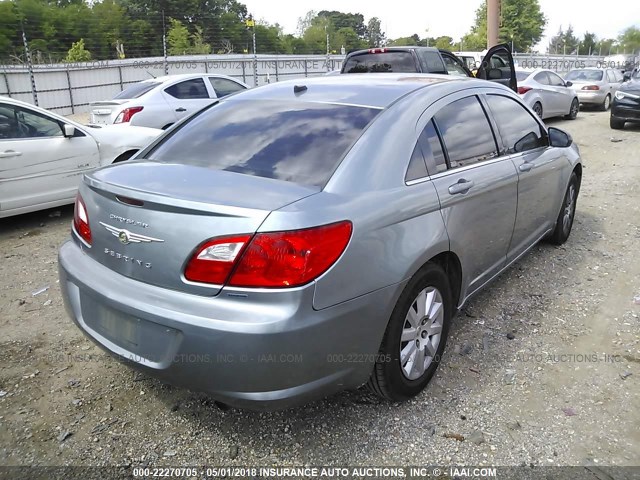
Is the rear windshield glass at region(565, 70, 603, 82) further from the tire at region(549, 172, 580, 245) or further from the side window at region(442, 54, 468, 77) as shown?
the tire at region(549, 172, 580, 245)

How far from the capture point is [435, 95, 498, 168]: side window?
122 inches

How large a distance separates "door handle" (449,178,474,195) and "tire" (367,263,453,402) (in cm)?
44

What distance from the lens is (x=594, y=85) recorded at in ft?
54.6

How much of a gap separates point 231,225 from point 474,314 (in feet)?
7.71

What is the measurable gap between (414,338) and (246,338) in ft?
3.38

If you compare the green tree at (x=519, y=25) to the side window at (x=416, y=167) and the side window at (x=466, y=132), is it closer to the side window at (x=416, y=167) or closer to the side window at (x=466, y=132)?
the side window at (x=466, y=132)

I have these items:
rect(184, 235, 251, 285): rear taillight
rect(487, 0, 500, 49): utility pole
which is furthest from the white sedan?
rect(487, 0, 500, 49): utility pole

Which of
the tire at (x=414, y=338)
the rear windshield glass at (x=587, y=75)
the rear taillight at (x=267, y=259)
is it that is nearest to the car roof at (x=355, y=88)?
the tire at (x=414, y=338)

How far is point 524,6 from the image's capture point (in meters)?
70.1

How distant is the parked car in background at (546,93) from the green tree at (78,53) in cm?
2491

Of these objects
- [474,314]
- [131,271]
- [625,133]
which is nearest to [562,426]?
[474,314]

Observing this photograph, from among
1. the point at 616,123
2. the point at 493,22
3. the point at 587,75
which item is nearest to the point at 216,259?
the point at 616,123

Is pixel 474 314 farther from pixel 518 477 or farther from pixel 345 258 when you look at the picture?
pixel 345 258

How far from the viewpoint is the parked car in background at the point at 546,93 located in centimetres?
1265
